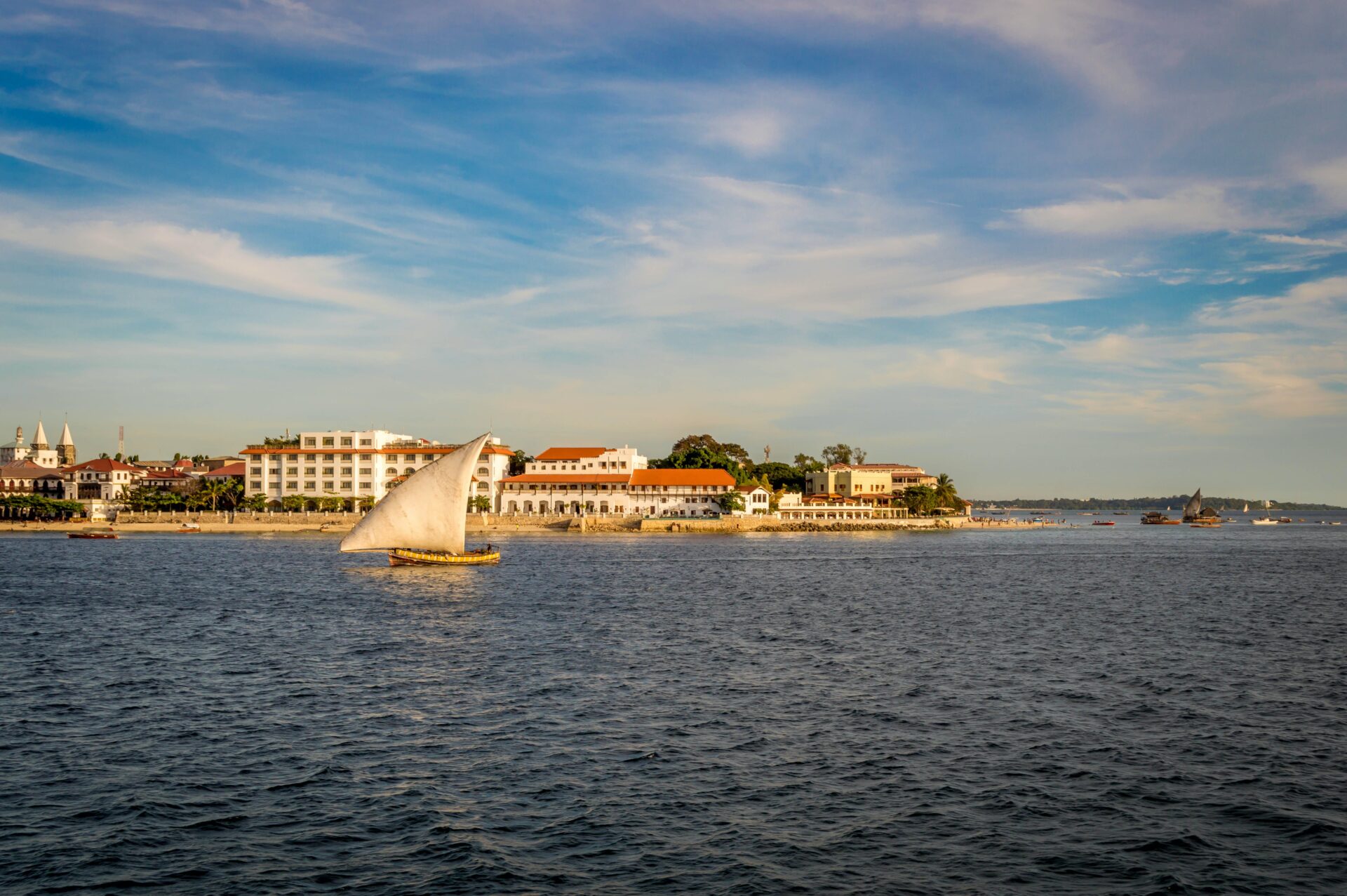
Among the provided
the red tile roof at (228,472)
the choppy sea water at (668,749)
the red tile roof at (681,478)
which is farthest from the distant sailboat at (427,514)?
the red tile roof at (228,472)

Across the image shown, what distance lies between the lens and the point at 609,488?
559ft

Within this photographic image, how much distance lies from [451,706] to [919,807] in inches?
553

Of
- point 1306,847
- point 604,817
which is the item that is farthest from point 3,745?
point 1306,847

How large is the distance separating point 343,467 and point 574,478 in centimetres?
3829

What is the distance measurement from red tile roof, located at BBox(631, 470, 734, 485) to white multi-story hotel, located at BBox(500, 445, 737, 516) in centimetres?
11

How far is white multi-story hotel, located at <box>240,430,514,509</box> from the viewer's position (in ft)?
563

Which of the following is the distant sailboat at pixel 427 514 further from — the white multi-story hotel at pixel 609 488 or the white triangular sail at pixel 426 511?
the white multi-story hotel at pixel 609 488

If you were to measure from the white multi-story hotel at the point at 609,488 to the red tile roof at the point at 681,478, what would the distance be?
0.11 meters

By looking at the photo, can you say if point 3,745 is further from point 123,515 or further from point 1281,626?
point 123,515

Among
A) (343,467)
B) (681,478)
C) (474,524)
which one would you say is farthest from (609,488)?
(343,467)

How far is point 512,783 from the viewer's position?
21609 mm

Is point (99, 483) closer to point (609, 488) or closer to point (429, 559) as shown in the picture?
point (609, 488)

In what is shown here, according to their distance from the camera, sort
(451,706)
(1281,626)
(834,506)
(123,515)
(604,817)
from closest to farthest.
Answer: (604,817) < (451,706) < (1281,626) < (123,515) < (834,506)

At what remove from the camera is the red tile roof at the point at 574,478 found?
559 feet
